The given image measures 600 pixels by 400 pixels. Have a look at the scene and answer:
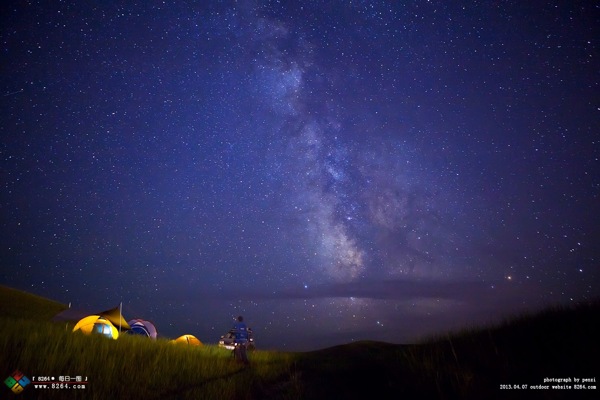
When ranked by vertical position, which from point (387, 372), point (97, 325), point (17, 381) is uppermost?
point (97, 325)

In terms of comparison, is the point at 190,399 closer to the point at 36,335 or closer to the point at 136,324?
the point at 36,335

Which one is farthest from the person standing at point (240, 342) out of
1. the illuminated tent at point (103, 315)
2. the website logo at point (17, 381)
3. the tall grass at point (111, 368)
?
the illuminated tent at point (103, 315)

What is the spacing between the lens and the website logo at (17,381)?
138 inches

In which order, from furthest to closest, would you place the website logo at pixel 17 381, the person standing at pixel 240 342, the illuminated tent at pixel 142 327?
1. the illuminated tent at pixel 142 327
2. the person standing at pixel 240 342
3. the website logo at pixel 17 381

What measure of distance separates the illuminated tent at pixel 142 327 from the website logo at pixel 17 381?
1954cm

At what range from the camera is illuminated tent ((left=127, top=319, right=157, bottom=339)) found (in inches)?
814

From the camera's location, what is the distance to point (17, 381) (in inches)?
141

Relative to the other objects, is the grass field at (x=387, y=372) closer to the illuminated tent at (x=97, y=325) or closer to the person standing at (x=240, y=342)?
the person standing at (x=240, y=342)

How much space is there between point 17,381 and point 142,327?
67.1 feet

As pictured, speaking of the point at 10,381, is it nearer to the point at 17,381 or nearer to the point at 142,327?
Result: the point at 17,381

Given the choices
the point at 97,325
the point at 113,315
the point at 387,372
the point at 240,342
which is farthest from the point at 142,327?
the point at 387,372

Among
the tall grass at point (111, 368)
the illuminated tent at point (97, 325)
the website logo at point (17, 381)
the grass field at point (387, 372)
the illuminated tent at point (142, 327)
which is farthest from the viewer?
the illuminated tent at point (142, 327)

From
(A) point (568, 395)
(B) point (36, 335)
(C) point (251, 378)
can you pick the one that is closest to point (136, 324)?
(C) point (251, 378)

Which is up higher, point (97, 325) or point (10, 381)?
point (97, 325)
